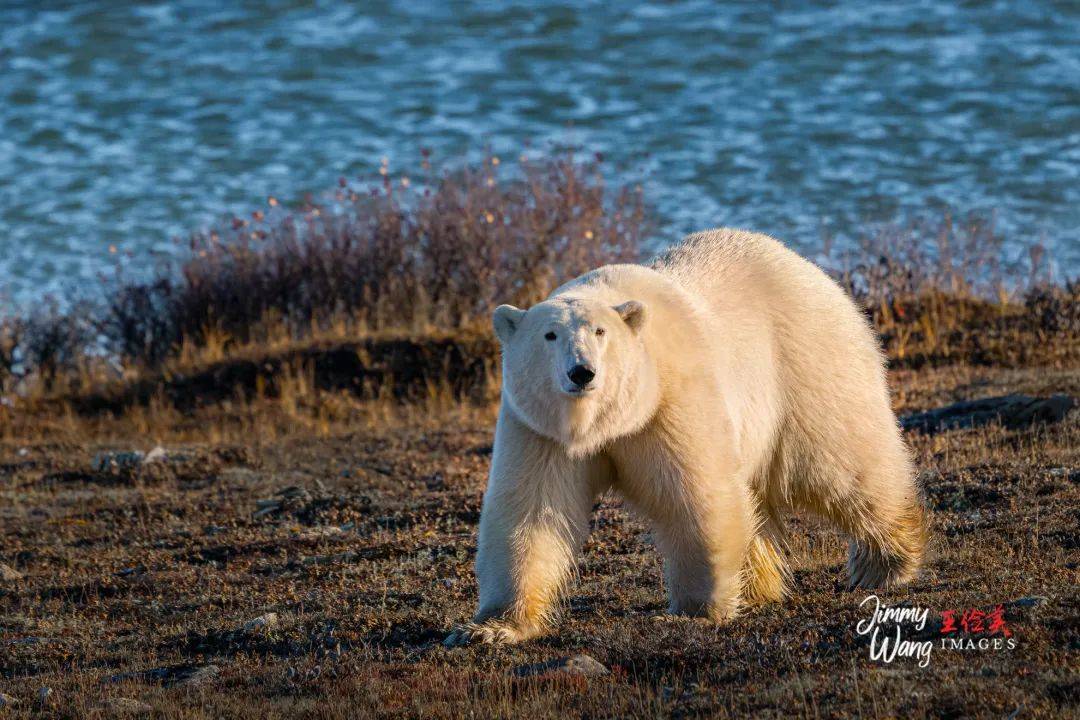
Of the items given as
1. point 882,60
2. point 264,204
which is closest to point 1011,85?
point 882,60

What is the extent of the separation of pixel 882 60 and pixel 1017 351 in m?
21.0

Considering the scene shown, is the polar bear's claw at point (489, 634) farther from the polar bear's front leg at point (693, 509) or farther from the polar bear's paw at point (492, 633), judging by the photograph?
the polar bear's front leg at point (693, 509)

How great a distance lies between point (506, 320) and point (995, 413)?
17.1ft

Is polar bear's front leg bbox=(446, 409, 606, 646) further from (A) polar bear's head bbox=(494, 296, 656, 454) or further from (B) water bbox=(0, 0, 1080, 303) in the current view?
(B) water bbox=(0, 0, 1080, 303)

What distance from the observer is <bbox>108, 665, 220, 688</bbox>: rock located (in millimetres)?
5398

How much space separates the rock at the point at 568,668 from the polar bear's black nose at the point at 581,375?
1019 millimetres

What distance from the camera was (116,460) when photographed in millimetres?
10898

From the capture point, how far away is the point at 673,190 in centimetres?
2241

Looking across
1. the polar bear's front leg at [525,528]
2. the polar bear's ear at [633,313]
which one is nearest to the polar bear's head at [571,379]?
the polar bear's ear at [633,313]

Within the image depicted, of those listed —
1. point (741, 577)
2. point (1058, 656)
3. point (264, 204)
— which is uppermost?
point (1058, 656)

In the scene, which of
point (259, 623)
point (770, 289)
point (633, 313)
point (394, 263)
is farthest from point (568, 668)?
point (394, 263)

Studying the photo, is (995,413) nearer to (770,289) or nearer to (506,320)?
(770,289)

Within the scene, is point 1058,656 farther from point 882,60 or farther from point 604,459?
point 882,60

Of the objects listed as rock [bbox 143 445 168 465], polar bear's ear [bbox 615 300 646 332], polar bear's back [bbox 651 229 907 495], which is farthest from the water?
polar bear's ear [bbox 615 300 646 332]
